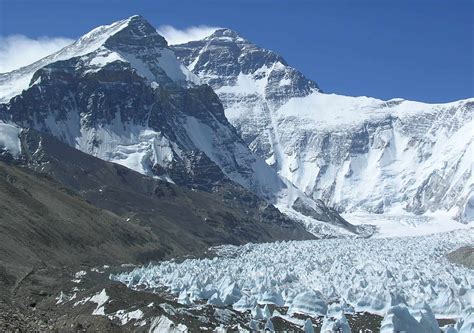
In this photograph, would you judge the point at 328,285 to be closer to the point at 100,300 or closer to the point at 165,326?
the point at 100,300

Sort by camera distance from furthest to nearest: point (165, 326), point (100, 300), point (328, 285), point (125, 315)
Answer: point (328, 285), point (100, 300), point (125, 315), point (165, 326)

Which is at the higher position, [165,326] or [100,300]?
[165,326]

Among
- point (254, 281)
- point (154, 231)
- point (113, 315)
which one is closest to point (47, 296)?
point (113, 315)

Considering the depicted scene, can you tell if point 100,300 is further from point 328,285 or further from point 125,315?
point 328,285

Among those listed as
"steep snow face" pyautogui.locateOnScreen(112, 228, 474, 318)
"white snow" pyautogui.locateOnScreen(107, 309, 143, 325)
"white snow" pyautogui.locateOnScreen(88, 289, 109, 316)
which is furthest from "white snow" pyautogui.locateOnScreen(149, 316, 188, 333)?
"steep snow face" pyautogui.locateOnScreen(112, 228, 474, 318)

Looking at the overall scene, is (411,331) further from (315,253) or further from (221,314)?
(315,253)

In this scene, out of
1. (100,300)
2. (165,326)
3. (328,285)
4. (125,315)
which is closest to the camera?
(165,326)

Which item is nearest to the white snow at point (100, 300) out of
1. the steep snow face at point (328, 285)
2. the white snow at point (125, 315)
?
the white snow at point (125, 315)

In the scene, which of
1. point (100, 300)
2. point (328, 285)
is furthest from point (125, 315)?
point (328, 285)

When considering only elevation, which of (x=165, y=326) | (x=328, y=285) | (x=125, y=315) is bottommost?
(x=328, y=285)

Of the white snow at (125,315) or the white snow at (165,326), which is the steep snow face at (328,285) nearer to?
the white snow at (125,315)

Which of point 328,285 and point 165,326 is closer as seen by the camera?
point 165,326

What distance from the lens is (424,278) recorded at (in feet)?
314

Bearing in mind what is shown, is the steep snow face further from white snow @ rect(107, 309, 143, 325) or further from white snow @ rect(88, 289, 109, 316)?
white snow @ rect(107, 309, 143, 325)
